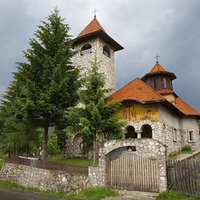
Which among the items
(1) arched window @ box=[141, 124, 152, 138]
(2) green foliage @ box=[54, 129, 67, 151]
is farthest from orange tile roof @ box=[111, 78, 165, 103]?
(2) green foliage @ box=[54, 129, 67, 151]

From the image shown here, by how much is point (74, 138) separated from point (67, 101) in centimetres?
780

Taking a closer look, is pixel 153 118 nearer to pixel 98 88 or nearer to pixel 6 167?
pixel 98 88

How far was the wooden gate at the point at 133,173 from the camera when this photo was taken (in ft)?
28.7

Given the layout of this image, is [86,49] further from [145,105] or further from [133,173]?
[133,173]

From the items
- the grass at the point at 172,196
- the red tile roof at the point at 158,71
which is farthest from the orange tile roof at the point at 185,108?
the grass at the point at 172,196

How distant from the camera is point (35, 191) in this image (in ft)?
37.3

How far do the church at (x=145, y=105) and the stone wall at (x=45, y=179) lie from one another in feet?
17.8

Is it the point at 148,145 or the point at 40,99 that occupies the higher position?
the point at 40,99

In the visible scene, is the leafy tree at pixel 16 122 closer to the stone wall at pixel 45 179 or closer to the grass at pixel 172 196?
the stone wall at pixel 45 179

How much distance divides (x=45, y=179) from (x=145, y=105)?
973cm

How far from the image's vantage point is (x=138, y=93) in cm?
Result: 1803

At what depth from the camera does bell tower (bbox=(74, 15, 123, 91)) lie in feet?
75.8

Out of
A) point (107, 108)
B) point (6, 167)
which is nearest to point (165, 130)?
point (107, 108)

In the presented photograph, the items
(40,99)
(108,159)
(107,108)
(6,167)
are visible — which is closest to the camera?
(108,159)
